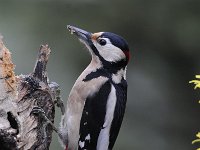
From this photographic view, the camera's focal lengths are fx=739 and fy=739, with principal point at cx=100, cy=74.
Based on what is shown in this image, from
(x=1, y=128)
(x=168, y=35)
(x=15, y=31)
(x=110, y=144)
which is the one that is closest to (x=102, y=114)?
(x=110, y=144)

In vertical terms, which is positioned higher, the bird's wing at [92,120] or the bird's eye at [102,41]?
the bird's eye at [102,41]

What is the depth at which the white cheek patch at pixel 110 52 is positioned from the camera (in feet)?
17.3

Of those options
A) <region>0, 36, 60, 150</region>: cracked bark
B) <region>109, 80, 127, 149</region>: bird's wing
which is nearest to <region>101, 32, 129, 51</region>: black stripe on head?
<region>109, 80, 127, 149</region>: bird's wing

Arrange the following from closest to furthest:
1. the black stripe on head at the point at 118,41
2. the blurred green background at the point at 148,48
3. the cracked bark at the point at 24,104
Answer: the cracked bark at the point at 24,104 < the black stripe on head at the point at 118,41 < the blurred green background at the point at 148,48

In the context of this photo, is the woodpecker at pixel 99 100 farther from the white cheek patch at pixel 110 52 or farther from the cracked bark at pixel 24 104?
the cracked bark at pixel 24 104

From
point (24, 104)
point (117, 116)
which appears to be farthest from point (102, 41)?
point (24, 104)

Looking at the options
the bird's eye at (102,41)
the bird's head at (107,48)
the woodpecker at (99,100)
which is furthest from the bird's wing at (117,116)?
the bird's eye at (102,41)

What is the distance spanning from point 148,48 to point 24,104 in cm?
366

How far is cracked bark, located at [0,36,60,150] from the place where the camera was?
4.09 meters

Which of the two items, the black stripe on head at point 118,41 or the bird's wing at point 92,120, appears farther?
the black stripe on head at point 118,41

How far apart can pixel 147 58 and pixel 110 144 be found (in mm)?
3029

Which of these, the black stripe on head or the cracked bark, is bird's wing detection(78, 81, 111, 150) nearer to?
the cracked bark

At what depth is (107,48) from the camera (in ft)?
17.5

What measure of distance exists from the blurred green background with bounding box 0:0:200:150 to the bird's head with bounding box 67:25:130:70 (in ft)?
7.56
